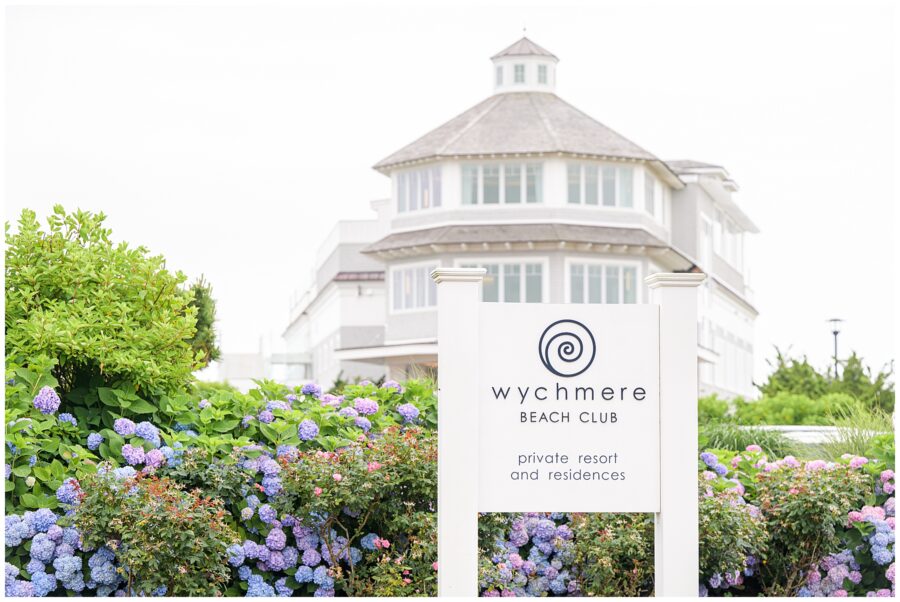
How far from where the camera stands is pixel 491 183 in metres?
44.8

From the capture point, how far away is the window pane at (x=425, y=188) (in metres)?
45.4

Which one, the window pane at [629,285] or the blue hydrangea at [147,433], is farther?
the window pane at [629,285]

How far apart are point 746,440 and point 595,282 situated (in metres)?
30.2

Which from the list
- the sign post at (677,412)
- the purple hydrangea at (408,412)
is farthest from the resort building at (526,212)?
the sign post at (677,412)

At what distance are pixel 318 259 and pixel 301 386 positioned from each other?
51.6 metres

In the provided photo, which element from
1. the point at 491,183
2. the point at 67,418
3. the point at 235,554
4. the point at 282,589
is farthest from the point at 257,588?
the point at 491,183

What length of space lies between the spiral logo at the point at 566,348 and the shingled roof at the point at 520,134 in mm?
35970

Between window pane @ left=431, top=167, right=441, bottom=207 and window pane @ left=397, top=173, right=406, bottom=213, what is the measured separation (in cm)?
139

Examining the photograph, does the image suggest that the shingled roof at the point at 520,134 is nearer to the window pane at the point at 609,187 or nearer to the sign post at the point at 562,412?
the window pane at the point at 609,187

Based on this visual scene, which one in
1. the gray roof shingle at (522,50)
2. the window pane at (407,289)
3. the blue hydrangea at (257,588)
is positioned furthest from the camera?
the gray roof shingle at (522,50)

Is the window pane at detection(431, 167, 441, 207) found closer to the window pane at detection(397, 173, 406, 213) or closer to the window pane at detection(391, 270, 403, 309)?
the window pane at detection(397, 173, 406, 213)

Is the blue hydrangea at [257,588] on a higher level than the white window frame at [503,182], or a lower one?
A: lower

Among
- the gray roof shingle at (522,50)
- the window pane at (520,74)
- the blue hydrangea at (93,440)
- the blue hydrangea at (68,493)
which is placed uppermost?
the gray roof shingle at (522,50)

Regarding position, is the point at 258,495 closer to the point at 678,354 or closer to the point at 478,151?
the point at 678,354
